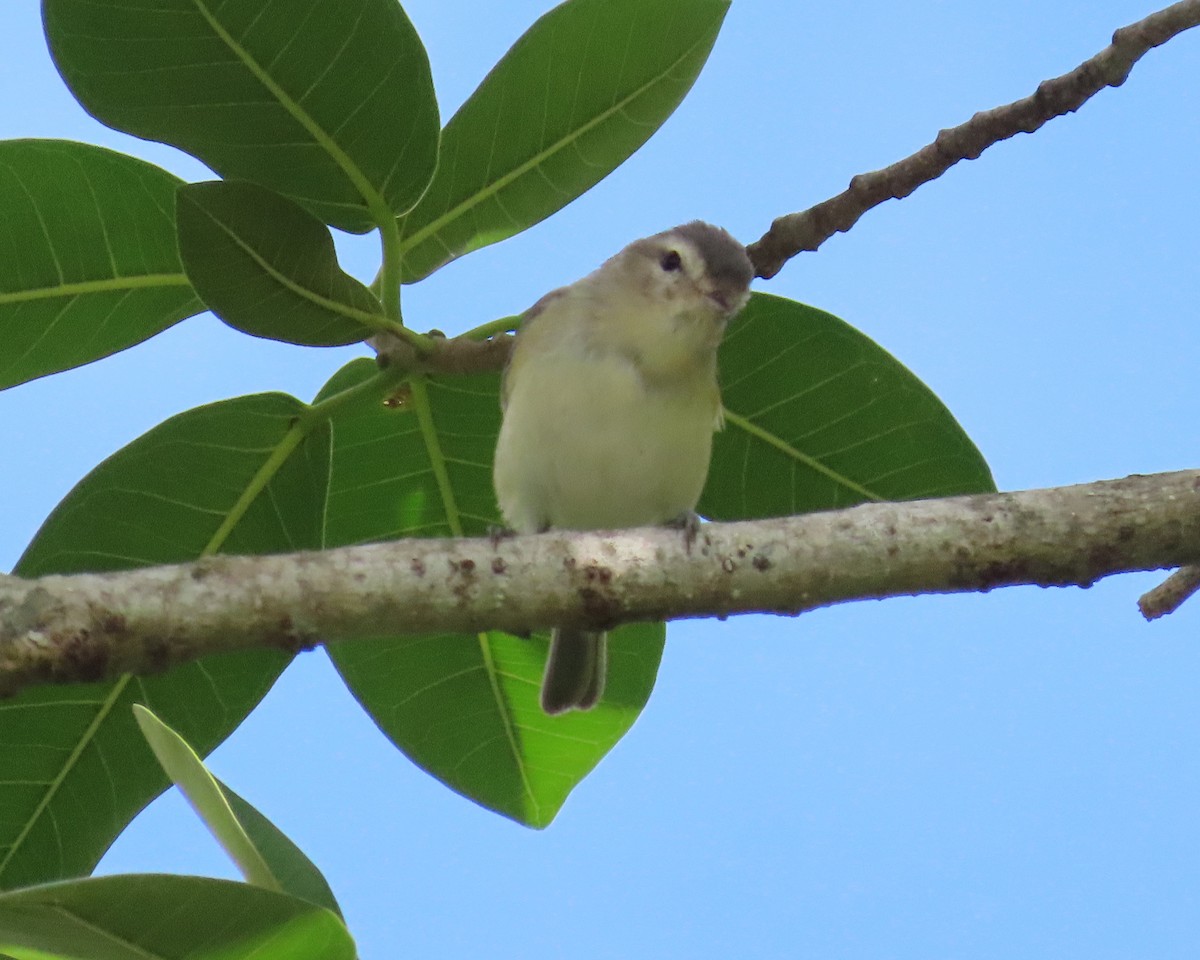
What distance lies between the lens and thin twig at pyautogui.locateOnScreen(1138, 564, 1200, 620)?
99.9 inches

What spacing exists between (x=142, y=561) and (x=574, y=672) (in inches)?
40.3

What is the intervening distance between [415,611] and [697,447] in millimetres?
1392

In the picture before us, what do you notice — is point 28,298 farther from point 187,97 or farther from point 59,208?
point 187,97

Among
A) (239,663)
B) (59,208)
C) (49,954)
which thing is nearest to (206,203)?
(59,208)

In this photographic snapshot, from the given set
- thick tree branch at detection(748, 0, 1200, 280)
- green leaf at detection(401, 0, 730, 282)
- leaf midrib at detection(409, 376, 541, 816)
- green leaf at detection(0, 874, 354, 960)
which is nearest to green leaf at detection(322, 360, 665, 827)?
leaf midrib at detection(409, 376, 541, 816)

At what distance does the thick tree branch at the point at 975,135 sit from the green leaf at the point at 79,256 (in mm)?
1279

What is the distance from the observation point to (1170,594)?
2.56 metres

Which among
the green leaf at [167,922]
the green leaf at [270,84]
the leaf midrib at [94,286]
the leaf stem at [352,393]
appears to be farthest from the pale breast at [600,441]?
the green leaf at [167,922]

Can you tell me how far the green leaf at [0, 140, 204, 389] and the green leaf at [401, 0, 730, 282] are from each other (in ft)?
1.72

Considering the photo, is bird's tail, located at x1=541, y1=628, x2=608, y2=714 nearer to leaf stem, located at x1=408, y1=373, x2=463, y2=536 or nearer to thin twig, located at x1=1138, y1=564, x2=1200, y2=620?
leaf stem, located at x1=408, y1=373, x2=463, y2=536

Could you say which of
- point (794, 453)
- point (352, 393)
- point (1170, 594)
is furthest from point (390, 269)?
point (1170, 594)

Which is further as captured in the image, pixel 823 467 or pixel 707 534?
pixel 823 467

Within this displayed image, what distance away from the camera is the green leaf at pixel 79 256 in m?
2.72

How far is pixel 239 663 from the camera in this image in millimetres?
2912
